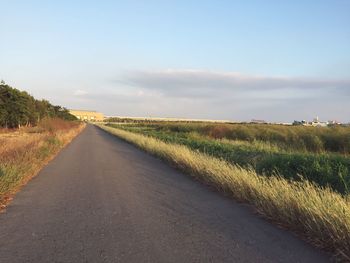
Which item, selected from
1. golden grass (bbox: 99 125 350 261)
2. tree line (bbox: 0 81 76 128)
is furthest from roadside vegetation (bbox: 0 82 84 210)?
golden grass (bbox: 99 125 350 261)

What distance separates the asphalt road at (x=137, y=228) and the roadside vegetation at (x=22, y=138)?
1.84 ft

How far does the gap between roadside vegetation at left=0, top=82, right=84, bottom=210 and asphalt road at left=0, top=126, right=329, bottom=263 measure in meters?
0.56

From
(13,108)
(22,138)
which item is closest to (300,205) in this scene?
(22,138)

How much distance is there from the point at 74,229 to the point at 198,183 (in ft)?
22.0

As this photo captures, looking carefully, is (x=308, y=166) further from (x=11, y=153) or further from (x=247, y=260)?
(x=11, y=153)

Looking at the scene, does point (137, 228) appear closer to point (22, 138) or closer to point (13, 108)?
point (22, 138)

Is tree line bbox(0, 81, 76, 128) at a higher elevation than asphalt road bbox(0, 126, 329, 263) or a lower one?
higher

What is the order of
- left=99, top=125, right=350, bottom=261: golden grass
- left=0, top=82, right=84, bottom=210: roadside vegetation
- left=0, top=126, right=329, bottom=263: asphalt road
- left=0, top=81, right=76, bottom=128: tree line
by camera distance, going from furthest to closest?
left=0, top=81, right=76, bottom=128: tree line, left=0, top=82, right=84, bottom=210: roadside vegetation, left=99, top=125, right=350, bottom=261: golden grass, left=0, top=126, right=329, bottom=263: asphalt road

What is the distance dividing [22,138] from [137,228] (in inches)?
1062

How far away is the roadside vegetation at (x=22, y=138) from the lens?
12297 millimetres

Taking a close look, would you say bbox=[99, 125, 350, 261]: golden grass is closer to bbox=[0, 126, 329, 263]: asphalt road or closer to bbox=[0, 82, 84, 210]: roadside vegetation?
bbox=[0, 126, 329, 263]: asphalt road

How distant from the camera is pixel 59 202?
10.4 m

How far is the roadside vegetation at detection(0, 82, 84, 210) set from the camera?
12297 millimetres

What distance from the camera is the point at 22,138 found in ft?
107
